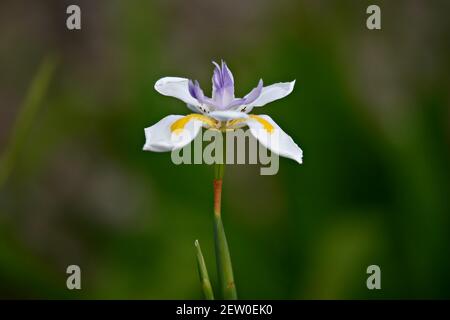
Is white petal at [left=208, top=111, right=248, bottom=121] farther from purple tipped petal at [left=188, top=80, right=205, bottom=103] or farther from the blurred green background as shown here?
the blurred green background

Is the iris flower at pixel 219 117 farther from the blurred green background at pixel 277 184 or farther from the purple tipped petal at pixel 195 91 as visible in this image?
the blurred green background at pixel 277 184

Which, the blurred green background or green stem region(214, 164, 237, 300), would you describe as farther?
the blurred green background

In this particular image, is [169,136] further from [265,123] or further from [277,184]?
[277,184]

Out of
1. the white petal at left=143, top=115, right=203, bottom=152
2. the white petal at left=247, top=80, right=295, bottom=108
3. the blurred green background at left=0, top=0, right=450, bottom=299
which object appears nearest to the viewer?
the white petal at left=143, top=115, right=203, bottom=152

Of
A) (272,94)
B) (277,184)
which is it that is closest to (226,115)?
(272,94)

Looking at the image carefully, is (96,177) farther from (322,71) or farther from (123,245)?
(322,71)

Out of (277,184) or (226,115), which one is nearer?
(226,115)

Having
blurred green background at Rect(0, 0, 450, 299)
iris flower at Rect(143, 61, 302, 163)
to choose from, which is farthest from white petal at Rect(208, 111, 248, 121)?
blurred green background at Rect(0, 0, 450, 299)
